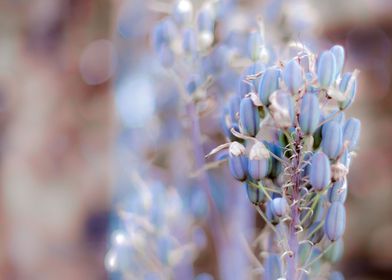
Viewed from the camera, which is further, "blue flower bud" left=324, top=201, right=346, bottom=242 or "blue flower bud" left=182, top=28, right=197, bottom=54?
"blue flower bud" left=182, top=28, right=197, bottom=54

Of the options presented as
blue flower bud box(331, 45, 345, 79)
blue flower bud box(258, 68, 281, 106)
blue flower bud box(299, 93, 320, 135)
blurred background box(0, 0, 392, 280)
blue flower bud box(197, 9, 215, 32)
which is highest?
blue flower bud box(197, 9, 215, 32)

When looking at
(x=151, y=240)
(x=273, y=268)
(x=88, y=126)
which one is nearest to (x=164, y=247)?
(x=151, y=240)

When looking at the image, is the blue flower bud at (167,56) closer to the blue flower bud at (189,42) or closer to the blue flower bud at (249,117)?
the blue flower bud at (189,42)

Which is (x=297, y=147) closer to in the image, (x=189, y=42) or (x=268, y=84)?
(x=268, y=84)

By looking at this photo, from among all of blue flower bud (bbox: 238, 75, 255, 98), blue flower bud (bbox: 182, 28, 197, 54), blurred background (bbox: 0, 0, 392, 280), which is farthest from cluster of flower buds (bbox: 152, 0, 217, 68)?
blurred background (bbox: 0, 0, 392, 280)

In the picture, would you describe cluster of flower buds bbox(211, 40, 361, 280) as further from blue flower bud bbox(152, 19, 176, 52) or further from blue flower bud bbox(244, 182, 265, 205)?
blue flower bud bbox(152, 19, 176, 52)

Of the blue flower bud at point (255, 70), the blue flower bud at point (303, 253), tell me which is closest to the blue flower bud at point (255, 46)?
the blue flower bud at point (255, 70)

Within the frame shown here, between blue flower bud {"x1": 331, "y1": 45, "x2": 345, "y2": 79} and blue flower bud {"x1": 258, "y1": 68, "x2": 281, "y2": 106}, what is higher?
blue flower bud {"x1": 331, "y1": 45, "x2": 345, "y2": 79}
